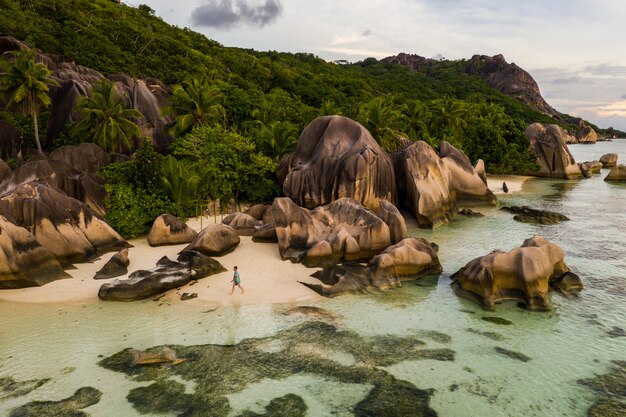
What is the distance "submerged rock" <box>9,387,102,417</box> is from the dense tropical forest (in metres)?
13.2

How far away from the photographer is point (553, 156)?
2025 inches

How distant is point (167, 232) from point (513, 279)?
16247 mm

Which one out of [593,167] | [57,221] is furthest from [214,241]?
[593,167]

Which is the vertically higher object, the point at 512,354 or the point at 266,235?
the point at 266,235

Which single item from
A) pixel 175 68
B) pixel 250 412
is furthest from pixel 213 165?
pixel 175 68

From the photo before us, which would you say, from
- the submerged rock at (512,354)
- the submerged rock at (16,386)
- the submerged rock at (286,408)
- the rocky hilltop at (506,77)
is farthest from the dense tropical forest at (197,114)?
the rocky hilltop at (506,77)

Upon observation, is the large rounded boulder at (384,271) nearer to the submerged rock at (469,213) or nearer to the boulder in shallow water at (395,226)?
the boulder in shallow water at (395,226)

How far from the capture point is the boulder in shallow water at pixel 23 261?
1587 centimetres

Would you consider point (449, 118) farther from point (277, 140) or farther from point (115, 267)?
point (115, 267)

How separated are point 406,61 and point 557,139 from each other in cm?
10892

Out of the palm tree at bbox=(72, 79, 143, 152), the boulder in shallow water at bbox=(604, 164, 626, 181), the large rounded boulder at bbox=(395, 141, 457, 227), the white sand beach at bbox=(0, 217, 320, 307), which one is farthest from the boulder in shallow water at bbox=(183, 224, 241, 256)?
the boulder in shallow water at bbox=(604, 164, 626, 181)

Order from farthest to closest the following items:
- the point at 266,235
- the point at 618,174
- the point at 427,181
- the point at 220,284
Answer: the point at 618,174 → the point at 427,181 → the point at 266,235 → the point at 220,284

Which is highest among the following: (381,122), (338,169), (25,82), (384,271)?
(25,82)

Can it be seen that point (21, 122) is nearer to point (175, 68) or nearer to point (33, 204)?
point (33, 204)
